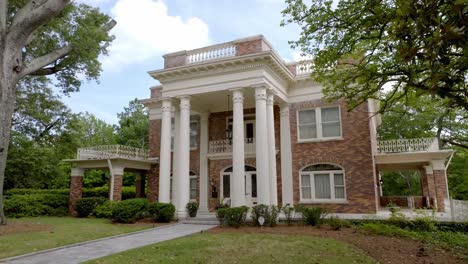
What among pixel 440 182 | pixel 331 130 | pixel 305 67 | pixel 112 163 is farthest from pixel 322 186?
pixel 112 163

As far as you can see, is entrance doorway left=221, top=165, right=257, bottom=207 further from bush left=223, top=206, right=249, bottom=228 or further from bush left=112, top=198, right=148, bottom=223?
bush left=112, top=198, right=148, bottom=223

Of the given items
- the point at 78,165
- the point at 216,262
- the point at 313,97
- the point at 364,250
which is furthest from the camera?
the point at 78,165

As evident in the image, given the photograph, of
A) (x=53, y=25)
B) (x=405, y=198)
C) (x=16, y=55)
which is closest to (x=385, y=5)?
(x=16, y=55)

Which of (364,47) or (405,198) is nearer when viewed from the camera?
(364,47)

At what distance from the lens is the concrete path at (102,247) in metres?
7.50

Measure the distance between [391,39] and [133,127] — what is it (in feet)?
114

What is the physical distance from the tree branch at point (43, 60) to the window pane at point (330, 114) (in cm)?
1348

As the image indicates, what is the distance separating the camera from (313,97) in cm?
1794

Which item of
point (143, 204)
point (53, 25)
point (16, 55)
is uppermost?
point (53, 25)

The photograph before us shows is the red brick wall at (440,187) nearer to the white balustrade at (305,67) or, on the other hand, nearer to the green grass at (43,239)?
the white balustrade at (305,67)

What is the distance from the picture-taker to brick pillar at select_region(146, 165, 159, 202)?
2083 centimetres

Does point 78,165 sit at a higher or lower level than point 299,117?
lower

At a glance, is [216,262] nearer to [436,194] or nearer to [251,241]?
[251,241]

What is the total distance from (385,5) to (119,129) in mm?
36849
